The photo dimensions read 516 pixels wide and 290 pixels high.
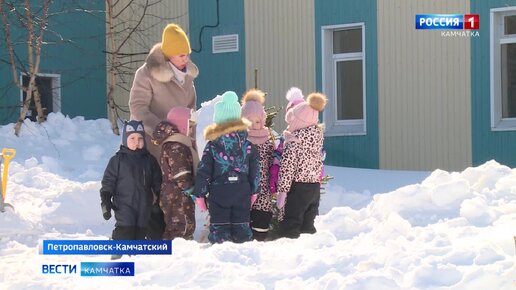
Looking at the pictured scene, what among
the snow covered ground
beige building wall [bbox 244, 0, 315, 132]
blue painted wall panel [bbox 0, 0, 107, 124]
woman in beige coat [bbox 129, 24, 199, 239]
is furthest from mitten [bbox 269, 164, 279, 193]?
blue painted wall panel [bbox 0, 0, 107, 124]

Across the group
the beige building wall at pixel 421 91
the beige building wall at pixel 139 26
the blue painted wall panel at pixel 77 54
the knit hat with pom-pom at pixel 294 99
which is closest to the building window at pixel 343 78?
the beige building wall at pixel 421 91

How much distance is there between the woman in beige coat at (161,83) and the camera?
7664 millimetres

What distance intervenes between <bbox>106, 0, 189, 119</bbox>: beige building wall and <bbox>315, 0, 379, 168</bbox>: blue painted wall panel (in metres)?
2.89

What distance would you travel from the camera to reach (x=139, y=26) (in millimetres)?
17594

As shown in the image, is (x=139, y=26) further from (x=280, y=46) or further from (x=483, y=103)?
(x=483, y=103)

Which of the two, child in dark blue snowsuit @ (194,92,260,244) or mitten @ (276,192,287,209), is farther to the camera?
mitten @ (276,192,287,209)

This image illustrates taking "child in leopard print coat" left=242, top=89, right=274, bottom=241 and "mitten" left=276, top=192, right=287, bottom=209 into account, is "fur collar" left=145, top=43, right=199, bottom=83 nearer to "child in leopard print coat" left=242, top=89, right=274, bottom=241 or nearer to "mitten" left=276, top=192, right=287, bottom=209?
"child in leopard print coat" left=242, top=89, right=274, bottom=241

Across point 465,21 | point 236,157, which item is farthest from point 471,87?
point 236,157

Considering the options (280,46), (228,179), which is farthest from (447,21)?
(228,179)

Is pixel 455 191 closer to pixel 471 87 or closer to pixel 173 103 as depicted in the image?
pixel 173 103

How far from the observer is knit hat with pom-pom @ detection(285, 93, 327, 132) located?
7.80m

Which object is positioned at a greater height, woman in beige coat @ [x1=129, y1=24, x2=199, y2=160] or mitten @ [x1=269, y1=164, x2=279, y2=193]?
woman in beige coat @ [x1=129, y1=24, x2=199, y2=160]

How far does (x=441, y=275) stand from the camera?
4867 mm

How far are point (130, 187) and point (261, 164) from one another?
117 cm
